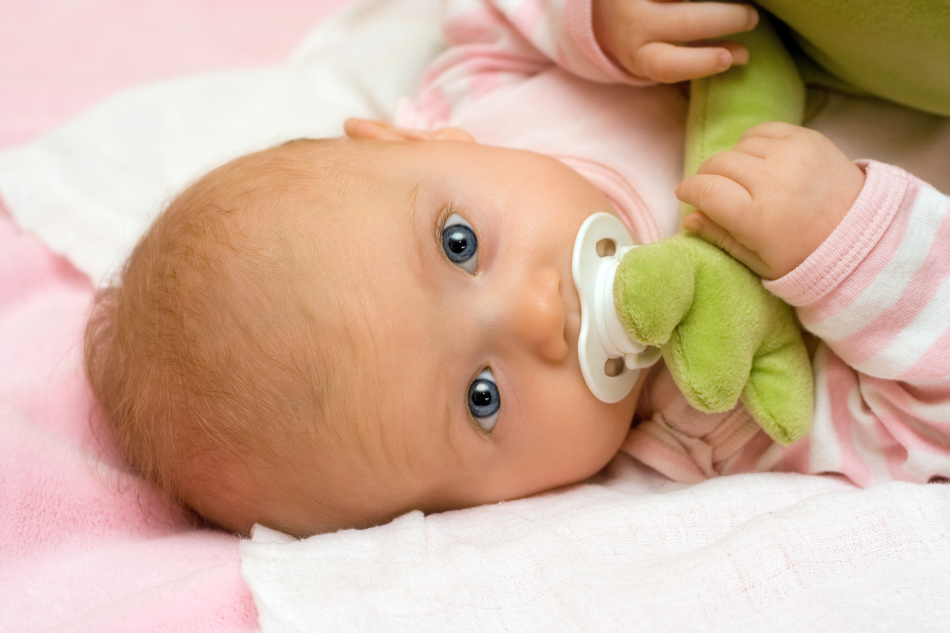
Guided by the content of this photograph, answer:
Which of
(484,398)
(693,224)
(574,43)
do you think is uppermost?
(574,43)

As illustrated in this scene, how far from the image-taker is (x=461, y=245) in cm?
102

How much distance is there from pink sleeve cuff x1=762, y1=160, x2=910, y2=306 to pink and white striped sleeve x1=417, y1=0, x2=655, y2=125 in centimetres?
44

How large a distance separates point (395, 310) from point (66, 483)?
60 centimetres

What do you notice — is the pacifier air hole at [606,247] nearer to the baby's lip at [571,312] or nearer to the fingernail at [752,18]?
the baby's lip at [571,312]

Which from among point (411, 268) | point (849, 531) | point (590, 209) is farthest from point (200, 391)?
point (849, 531)

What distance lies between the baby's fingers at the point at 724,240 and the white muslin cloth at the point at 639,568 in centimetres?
31

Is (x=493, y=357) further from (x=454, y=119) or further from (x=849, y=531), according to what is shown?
(x=454, y=119)

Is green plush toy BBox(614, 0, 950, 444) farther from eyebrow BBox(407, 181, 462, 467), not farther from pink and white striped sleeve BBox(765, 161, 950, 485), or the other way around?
eyebrow BBox(407, 181, 462, 467)

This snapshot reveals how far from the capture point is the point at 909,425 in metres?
1.05

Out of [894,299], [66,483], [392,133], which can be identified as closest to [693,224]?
[894,299]

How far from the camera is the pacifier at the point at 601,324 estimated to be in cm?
99

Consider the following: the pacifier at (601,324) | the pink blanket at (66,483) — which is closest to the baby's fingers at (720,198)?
the pacifier at (601,324)

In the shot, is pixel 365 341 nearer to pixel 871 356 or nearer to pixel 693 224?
pixel 693 224

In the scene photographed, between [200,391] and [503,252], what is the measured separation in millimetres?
446
